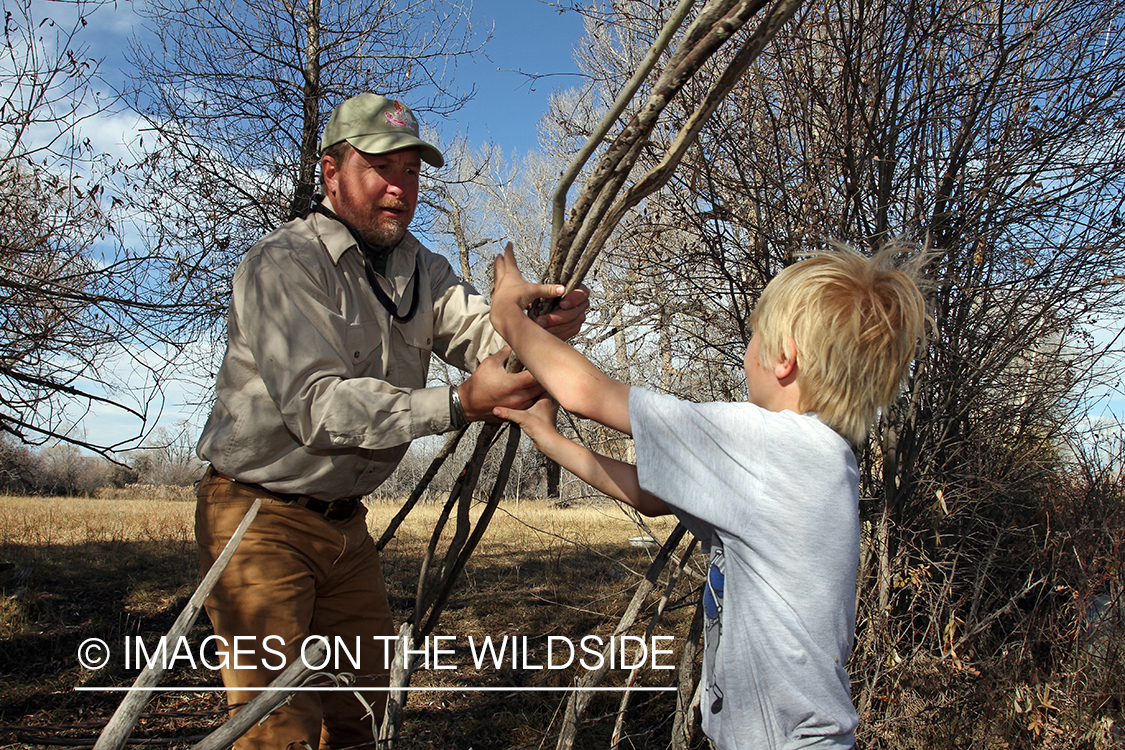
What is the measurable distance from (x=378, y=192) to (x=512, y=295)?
0.88 metres

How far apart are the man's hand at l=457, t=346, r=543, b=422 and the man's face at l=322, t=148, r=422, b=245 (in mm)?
765

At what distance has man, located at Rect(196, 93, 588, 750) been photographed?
2.06 m

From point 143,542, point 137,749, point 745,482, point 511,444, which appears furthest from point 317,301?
point 143,542

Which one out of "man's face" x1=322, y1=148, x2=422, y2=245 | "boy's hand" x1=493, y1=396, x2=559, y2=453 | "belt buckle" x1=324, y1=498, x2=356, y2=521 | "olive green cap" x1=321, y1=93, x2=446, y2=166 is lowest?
"belt buckle" x1=324, y1=498, x2=356, y2=521

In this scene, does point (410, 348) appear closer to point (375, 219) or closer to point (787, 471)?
point (375, 219)

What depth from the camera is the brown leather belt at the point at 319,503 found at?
236cm

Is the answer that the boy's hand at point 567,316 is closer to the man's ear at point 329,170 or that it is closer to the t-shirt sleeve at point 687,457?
the t-shirt sleeve at point 687,457

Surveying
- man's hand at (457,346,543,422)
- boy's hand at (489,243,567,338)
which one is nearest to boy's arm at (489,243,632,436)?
boy's hand at (489,243,567,338)

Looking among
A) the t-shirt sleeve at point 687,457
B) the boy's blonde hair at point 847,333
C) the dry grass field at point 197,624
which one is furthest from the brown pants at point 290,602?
the boy's blonde hair at point 847,333

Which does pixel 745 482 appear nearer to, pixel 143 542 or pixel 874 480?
pixel 874 480

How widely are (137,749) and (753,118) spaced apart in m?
4.13

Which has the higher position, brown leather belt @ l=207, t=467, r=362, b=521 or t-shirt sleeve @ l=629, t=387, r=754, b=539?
t-shirt sleeve @ l=629, t=387, r=754, b=539

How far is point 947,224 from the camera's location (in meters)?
3.66

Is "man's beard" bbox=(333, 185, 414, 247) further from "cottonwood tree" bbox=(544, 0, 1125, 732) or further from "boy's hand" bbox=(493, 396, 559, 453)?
"cottonwood tree" bbox=(544, 0, 1125, 732)
